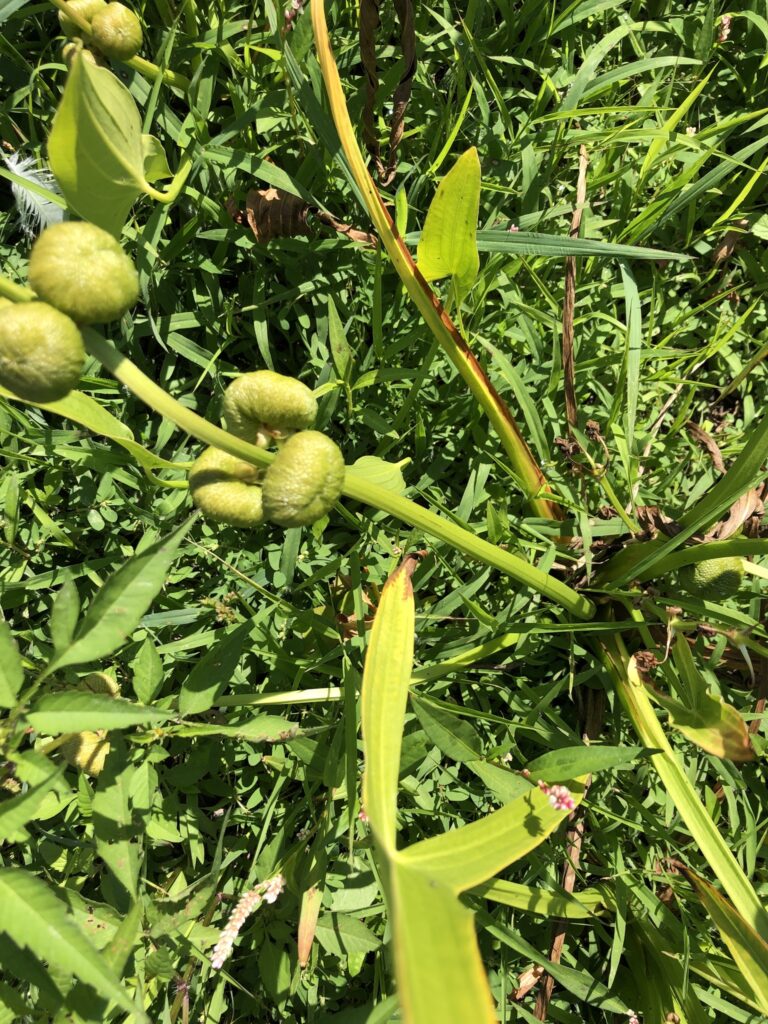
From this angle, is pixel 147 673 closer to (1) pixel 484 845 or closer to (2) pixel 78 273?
(1) pixel 484 845

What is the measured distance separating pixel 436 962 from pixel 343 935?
47.6 inches

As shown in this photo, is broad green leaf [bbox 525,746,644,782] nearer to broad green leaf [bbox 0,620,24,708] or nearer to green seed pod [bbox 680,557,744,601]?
green seed pod [bbox 680,557,744,601]

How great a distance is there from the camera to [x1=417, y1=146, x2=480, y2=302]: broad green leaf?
1577 mm

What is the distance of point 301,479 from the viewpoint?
108 cm

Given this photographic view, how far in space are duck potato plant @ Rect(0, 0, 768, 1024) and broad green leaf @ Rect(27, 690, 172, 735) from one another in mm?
372

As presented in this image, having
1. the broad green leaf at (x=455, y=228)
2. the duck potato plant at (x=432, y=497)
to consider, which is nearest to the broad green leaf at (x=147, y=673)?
the duck potato plant at (x=432, y=497)

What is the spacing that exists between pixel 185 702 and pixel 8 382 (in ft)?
2.63

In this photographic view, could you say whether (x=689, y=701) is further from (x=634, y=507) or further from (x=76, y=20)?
(x=76, y=20)

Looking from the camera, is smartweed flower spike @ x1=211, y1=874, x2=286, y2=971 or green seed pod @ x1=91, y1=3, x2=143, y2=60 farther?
green seed pod @ x1=91, y1=3, x2=143, y2=60

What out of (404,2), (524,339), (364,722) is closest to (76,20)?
(404,2)

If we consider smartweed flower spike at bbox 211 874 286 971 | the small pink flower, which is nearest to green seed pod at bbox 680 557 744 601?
the small pink flower

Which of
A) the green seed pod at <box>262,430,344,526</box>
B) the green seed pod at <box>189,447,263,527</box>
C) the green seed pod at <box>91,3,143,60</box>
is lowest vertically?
the green seed pod at <box>189,447,263,527</box>

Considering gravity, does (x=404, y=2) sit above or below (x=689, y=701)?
above

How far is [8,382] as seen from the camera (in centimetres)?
91
